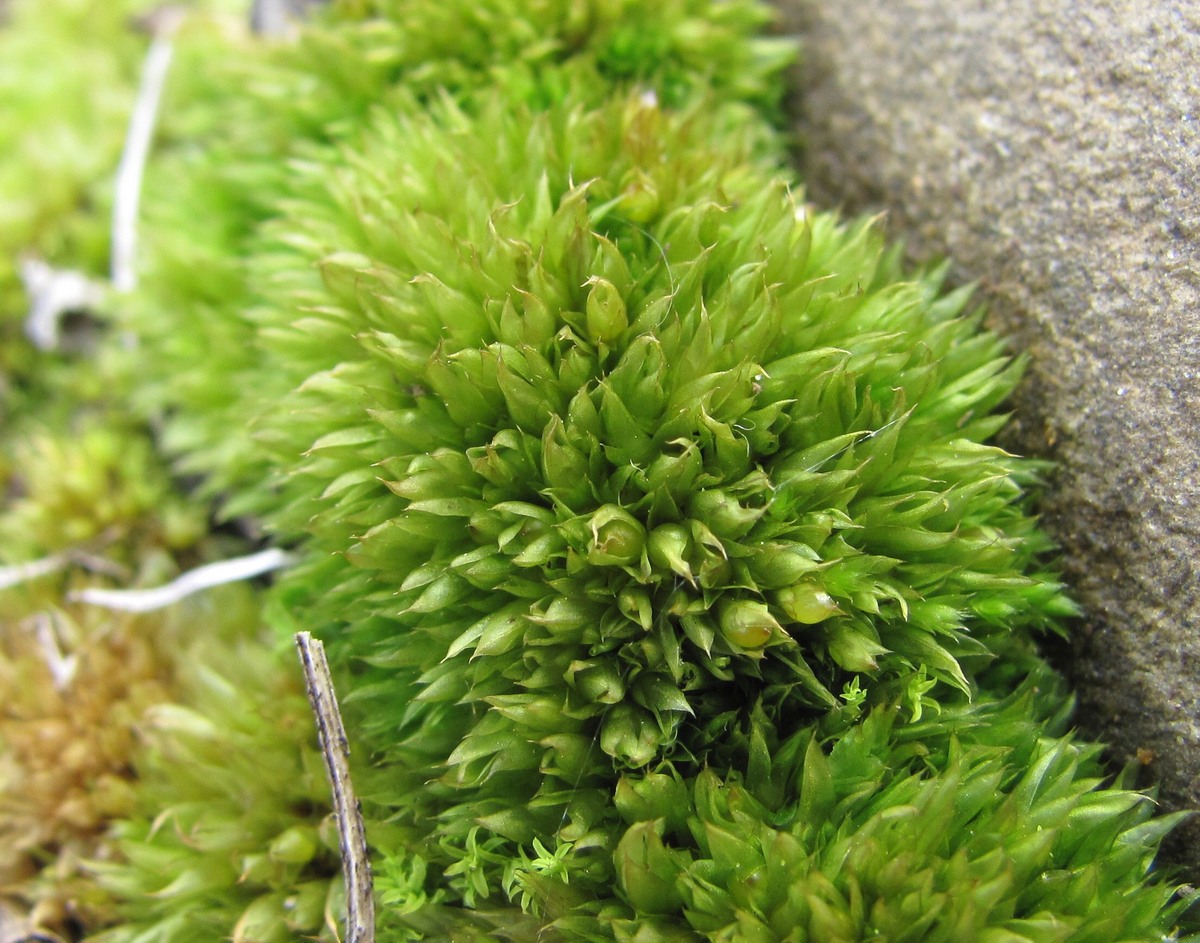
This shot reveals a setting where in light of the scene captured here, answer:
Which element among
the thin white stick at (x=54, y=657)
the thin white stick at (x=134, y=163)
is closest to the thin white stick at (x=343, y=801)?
the thin white stick at (x=54, y=657)

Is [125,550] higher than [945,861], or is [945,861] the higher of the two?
[945,861]

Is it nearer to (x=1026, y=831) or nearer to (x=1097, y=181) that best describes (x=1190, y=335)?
(x=1097, y=181)

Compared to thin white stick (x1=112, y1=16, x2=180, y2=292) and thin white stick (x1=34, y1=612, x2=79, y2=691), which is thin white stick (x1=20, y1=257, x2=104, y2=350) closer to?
thin white stick (x1=112, y1=16, x2=180, y2=292)

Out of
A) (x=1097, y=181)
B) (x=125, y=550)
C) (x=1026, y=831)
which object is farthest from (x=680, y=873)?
(x=125, y=550)

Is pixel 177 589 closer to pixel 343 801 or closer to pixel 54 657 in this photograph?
pixel 54 657

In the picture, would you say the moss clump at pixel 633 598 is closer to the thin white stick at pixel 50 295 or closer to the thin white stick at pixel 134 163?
the thin white stick at pixel 134 163

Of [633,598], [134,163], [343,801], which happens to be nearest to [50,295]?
[134,163]

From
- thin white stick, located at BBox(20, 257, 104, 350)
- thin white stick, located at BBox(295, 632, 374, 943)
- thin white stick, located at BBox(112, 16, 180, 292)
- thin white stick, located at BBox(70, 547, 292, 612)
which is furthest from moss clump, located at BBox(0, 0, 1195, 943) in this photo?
thin white stick, located at BBox(20, 257, 104, 350)

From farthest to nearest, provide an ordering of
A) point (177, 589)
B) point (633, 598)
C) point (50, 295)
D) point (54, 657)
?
point (50, 295) < point (177, 589) < point (54, 657) < point (633, 598)
